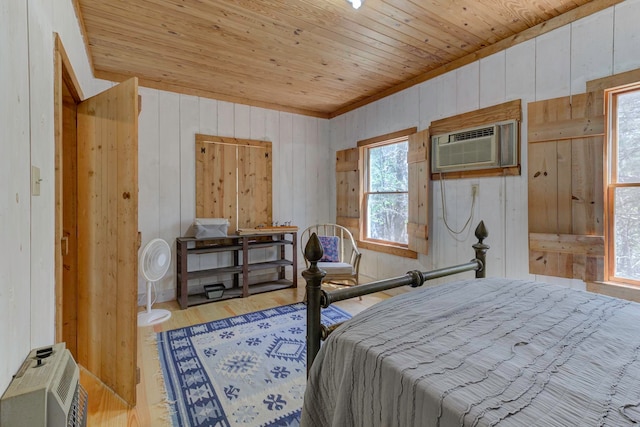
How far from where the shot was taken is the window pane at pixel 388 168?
3.96m

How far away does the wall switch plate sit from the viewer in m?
1.15

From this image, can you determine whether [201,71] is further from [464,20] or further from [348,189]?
[464,20]

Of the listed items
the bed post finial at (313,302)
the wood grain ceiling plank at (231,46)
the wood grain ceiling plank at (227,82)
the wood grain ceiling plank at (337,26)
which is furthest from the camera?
the wood grain ceiling plank at (227,82)

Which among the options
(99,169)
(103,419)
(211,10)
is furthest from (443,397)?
(211,10)

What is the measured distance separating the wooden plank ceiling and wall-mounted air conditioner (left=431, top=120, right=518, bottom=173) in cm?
73

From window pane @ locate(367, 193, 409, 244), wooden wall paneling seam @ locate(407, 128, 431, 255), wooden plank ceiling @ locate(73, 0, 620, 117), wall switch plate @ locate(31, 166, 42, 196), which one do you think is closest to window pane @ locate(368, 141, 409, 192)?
window pane @ locate(367, 193, 409, 244)

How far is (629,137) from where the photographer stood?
7.23 ft

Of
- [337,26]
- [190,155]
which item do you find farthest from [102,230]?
[337,26]

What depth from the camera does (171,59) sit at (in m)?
3.12

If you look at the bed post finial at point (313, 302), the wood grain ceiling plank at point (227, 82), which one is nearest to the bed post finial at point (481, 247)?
the bed post finial at point (313, 302)

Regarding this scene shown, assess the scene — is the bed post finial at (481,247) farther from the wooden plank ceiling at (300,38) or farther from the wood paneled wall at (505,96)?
the wooden plank ceiling at (300,38)

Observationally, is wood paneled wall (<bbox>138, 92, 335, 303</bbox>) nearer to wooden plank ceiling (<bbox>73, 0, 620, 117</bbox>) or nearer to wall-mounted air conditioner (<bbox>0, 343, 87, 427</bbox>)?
wooden plank ceiling (<bbox>73, 0, 620, 117</bbox>)

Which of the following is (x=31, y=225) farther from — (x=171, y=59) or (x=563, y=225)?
(x=563, y=225)

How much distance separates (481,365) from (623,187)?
7.34 ft
